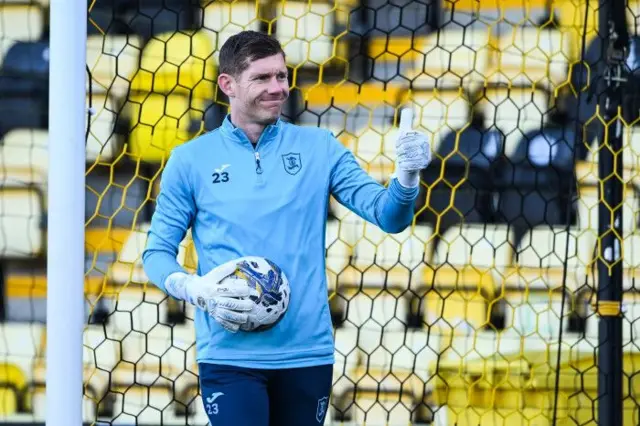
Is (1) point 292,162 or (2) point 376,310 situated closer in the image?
(1) point 292,162

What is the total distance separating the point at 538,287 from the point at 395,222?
214 cm

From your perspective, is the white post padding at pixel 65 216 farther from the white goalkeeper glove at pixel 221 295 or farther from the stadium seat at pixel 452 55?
the stadium seat at pixel 452 55

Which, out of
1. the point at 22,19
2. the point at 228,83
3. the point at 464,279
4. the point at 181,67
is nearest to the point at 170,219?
the point at 228,83

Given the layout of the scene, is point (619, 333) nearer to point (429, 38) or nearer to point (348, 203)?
point (348, 203)

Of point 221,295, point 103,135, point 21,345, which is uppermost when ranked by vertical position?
point 103,135

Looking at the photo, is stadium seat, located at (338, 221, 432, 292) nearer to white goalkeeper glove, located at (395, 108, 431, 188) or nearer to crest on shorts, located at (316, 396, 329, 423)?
crest on shorts, located at (316, 396, 329, 423)

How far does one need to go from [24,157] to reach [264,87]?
2.66m

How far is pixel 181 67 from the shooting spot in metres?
4.28

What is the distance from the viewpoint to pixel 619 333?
289 centimetres

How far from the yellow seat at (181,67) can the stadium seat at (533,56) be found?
1112 mm

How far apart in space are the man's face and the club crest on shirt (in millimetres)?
73

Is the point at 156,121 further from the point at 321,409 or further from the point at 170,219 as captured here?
the point at 321,409

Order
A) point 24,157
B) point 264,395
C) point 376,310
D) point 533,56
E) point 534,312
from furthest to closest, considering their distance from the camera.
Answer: point 24,157 → point 533,56 → point 376,310 → point 534,312 → point 264,395

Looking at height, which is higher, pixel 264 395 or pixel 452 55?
pixel 452 55
